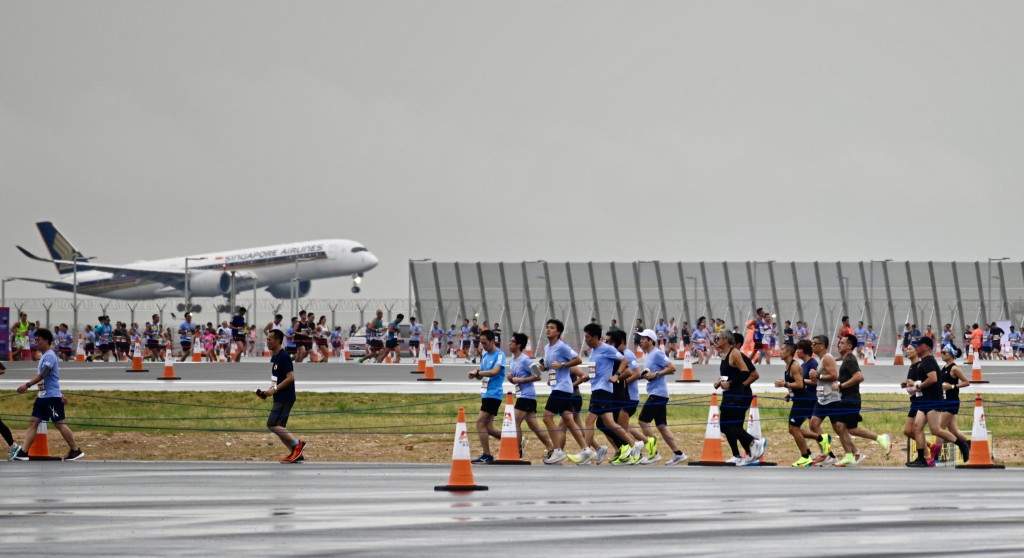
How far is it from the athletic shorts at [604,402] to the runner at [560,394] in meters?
0.31

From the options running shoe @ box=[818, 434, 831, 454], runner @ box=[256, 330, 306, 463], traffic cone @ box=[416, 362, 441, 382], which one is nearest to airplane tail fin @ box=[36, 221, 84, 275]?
traffic cone @ box=[416, 362, 441, 382]

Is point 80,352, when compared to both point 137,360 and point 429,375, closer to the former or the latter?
point 137,360

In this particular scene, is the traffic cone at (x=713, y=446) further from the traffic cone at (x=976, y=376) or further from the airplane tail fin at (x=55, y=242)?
the airplane tail fin at (x=55, y=242)

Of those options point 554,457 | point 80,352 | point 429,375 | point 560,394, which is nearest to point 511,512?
Result: point 554,457

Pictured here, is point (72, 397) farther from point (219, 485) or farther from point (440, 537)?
point (440, 537)

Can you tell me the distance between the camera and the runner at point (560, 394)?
19.3m

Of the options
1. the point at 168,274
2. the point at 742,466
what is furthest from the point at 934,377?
the point at 168,274

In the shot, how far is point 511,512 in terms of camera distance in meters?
12.3

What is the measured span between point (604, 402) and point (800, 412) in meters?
2.43

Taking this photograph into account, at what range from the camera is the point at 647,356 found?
1964 centimetres

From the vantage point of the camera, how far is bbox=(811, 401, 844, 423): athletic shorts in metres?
19.0

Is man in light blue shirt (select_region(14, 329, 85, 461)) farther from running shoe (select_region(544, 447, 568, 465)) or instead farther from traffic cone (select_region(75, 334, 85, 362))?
traffic cone (select_region(75, 334, 85, 362))

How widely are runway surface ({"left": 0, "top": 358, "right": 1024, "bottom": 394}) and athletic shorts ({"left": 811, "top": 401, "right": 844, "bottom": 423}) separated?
1148 centimetres

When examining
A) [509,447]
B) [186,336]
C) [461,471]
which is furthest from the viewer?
[186,336]
